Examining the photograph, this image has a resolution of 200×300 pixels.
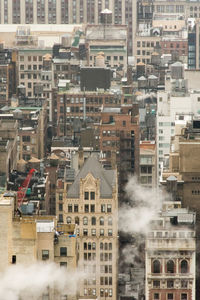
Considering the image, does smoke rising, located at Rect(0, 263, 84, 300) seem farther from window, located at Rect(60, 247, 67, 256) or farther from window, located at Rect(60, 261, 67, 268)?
window, located at Rect(60, 247, 67, 256)

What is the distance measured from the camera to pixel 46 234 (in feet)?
618

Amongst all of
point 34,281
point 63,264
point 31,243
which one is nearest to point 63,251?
point 63,264

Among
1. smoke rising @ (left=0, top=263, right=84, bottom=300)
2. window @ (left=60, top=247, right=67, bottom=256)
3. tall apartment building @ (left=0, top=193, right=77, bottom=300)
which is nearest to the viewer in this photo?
tall apartment building @ (left=0, top=193, right=77, bottom=300)

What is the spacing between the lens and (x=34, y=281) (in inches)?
7293

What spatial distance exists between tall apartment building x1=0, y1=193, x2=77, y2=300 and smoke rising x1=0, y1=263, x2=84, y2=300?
1.75 ft

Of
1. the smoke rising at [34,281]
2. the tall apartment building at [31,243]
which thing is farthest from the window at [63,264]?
the smoke rising at [34,281]

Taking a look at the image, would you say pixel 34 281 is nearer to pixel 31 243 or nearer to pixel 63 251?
pixel 31 243

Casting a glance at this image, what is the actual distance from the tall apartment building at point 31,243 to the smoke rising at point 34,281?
53 cm

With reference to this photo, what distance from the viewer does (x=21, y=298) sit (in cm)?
18425

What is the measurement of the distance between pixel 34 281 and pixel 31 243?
417 centimetres

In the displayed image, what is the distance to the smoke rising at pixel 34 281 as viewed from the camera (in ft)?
600

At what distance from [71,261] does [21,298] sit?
32.6 feet

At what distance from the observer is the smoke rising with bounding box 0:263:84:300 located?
600 ft

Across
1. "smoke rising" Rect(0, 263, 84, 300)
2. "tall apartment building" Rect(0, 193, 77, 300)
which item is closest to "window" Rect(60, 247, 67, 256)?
"tall apartment building" Rect(0, 193, 77, 300)
